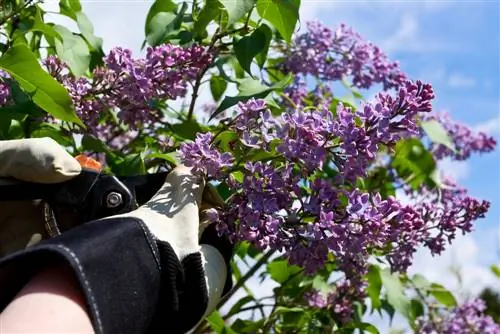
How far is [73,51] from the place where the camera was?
71.7 inches

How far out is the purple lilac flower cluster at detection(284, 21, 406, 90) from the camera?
2.36 m

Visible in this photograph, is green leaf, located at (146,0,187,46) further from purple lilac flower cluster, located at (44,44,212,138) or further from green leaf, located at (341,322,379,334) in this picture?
green leaf, located at (341,322,379,334)

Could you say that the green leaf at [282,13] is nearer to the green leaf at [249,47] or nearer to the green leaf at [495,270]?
the green leaf at [249,47]

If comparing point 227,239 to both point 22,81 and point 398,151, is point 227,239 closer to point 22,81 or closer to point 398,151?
point 22,81

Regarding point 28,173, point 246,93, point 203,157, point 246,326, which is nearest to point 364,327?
point 246,326

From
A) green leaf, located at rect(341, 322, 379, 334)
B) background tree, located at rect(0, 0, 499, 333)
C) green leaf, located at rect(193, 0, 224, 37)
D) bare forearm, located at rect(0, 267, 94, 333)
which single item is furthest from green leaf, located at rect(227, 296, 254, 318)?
bare forearm, located at rect(0, 267, 94, 333)

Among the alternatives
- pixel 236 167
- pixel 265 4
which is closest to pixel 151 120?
pixel 265 4

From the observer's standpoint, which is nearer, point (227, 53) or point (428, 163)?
point (227, 53)

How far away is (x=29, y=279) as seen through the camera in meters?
0.96

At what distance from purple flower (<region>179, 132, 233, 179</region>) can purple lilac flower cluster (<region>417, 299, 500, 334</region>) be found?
1.93 m

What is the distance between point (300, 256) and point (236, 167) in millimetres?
169

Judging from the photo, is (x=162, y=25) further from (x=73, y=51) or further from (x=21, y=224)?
(x=21, y=224)

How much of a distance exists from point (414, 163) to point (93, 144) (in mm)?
1119

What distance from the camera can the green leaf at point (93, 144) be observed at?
1891 millimetres
